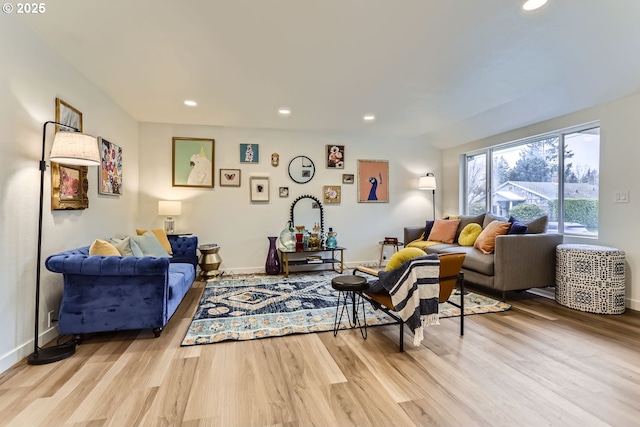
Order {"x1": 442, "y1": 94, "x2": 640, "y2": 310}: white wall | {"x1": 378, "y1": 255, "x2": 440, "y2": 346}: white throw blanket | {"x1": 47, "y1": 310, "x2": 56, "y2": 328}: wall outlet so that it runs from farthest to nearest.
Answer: {"x1": 442, "y1": 94, "x2": 640, "y2": 310}: white wall → {"x1": 47, "y1": 310, "x2": 56, "y2": 328}: wall outlet → {"x1": 378, "y1": 255, "x2": 440, "y2": 346}: white throw blanket

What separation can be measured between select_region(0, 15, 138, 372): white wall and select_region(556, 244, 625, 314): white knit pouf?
4993 mm

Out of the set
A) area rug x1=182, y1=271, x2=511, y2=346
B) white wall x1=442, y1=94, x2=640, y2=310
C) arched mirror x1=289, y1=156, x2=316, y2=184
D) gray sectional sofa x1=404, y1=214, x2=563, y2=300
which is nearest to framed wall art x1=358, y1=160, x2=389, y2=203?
arched mirror x1=289, y1=156, x2=316, y2=184

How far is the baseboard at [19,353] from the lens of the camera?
6.52ft

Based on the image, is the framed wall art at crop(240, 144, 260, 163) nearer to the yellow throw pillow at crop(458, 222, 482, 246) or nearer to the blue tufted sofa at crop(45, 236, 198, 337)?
the blue tufted sofa at crop(45, 236, 198, 337)

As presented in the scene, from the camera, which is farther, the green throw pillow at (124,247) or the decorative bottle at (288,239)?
the decorative bottle at (288,239)

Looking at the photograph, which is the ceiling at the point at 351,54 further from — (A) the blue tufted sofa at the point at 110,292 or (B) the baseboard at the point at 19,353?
(B) the baseboard at the point at 19,353

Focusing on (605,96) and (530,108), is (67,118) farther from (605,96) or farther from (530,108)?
(605,96)

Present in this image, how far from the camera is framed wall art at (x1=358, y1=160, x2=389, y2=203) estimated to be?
558cm

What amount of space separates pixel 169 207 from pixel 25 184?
2199 mm

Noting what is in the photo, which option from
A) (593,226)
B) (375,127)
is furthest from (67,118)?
(593,226)

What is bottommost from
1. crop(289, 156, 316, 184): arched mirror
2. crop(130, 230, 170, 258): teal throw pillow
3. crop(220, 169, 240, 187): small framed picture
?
crop(130, 230, 170, 258): teal throw pillow

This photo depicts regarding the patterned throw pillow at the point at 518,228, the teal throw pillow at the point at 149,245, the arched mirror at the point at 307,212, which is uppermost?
the arched mirror at the point at 307,212

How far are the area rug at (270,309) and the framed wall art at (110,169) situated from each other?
1.72 m

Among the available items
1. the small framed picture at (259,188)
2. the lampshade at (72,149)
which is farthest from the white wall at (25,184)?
the small framed picture at (259,188)
